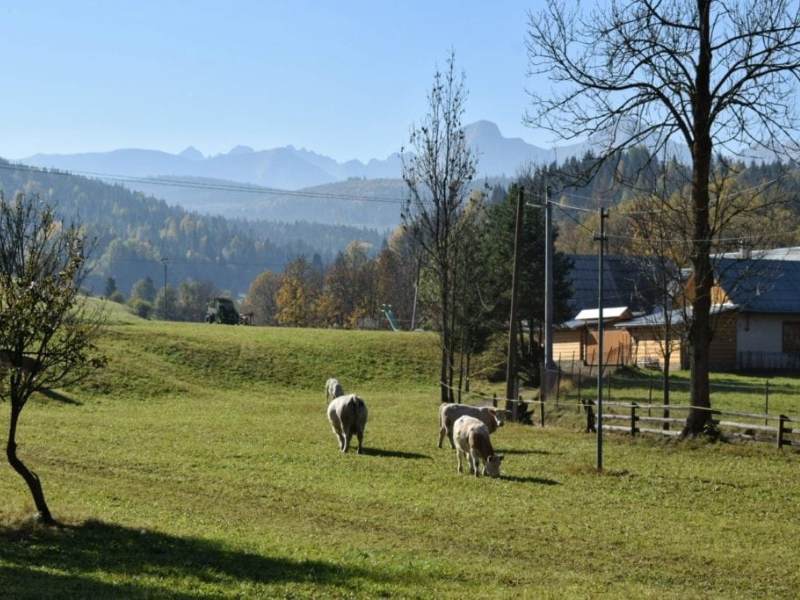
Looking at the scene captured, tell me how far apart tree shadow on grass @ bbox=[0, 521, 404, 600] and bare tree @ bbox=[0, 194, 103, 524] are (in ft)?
4.33

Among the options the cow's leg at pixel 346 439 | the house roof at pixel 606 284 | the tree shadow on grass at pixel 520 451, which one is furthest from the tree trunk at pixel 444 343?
the house roof at pixel 606 284

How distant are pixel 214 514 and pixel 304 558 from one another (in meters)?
5.24

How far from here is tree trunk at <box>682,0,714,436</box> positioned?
33344mm

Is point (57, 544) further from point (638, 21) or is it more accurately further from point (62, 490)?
point (638, 21)

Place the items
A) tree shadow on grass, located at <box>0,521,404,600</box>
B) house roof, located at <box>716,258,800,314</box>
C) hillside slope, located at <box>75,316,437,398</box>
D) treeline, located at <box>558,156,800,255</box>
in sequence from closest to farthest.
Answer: tree shadow on grass, located at <box>0,521,404,600</box>, treeline, located at <box>558,156,800,255</box>, hillside slope, located at <box>75,316,437,398</box>, house roof, located at <box>716,258,800,314</box>

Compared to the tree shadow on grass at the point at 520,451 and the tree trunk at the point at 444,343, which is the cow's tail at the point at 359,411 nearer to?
the tree shadow on grass at the point at 520,451

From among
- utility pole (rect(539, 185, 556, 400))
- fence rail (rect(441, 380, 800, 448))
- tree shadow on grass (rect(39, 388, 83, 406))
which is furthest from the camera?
tree shadow on grass (rect(39, 388, 83, 406))

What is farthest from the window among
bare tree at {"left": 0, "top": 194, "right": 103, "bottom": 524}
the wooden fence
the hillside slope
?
bare tree at {"left": 0, "top": 194, "right": 103, "bottom": 524}

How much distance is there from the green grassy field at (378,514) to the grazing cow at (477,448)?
0.46 metres

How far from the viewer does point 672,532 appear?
20.3m

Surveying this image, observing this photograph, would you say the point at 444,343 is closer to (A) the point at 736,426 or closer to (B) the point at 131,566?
(A) the point at 736,426

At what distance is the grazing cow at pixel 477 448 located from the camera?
2709 cm

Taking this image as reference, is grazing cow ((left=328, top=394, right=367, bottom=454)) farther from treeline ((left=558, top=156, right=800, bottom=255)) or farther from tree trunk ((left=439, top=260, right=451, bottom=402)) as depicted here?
tree trunk ((left=439, top=260, right=451, bottom=402))

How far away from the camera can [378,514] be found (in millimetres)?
21375
